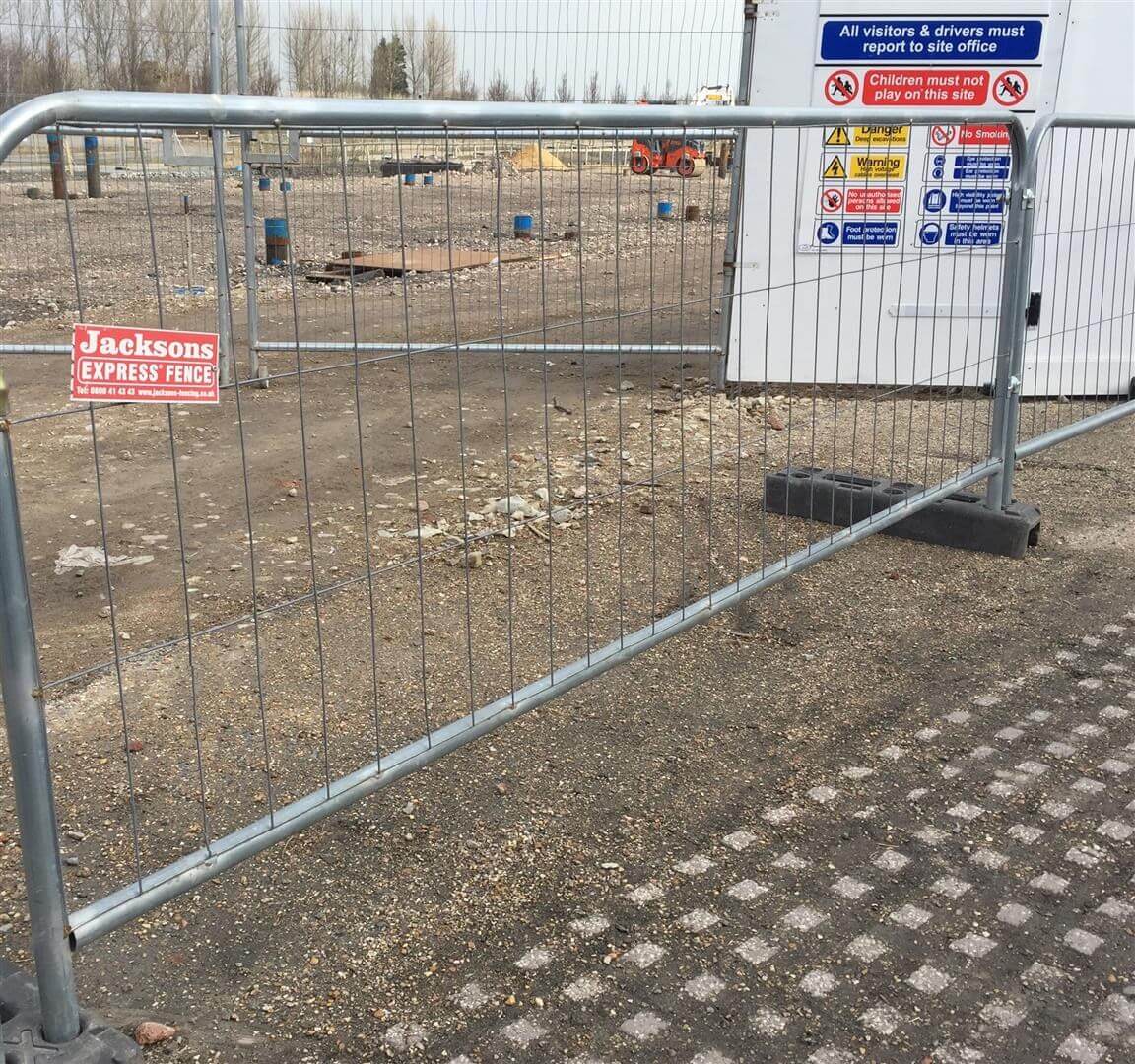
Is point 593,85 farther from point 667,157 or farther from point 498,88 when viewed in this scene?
point 667,157

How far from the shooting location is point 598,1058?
2.60 metres

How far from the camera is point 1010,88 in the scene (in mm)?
7891

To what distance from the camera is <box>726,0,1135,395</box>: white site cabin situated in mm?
7727

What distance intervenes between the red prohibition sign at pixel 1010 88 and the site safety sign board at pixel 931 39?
87mm


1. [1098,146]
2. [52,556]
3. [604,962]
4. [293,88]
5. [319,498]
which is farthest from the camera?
[293,88]

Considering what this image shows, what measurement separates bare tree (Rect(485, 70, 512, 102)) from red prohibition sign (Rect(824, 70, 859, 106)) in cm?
262

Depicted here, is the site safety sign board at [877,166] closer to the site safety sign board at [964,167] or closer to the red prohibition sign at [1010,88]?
the site safety sign board at [964,167]

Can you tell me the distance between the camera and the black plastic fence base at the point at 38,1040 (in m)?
2.38

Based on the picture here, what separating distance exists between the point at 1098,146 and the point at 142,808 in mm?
7206

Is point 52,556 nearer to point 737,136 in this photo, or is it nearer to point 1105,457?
point 737,136

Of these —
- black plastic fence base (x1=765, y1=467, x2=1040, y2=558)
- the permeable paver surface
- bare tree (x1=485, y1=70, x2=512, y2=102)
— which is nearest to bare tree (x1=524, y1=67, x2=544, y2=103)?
bare tree (x1=485, y1=70, x2=512, y2=102)

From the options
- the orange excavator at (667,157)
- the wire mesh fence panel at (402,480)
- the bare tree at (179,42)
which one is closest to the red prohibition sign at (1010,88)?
the wire mesh fence panel at (402,480)

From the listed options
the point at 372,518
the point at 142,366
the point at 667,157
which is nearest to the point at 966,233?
the point at 667,157

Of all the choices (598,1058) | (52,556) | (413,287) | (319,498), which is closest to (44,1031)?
(598,1058)
